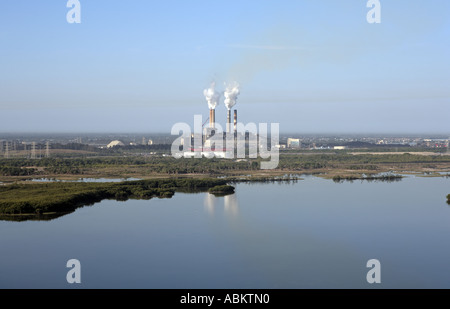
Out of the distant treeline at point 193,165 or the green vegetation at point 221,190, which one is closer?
the green vegetation at point 221,190

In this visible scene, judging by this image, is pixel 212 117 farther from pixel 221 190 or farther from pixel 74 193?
pixel 74 193

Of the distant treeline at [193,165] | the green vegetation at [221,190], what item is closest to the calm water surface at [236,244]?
the green vegetation at [221,190]

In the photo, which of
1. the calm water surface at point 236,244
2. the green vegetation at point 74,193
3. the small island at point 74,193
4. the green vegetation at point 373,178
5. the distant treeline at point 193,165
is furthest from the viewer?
the distant treeline at point 193,165

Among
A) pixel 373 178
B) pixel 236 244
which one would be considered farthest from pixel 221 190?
pixel 373 178

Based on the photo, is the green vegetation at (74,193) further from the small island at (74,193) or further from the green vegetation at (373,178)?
the green vegetation at (373,178)

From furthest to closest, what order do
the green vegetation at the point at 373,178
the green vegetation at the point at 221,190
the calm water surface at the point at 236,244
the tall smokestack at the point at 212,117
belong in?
1. the tall smokestack at the point at 212,117
2. the green vegetation at the point at 373,178
3. the green vegetation at the point at 221,190
4. the calm water surface at the point at 236,244
